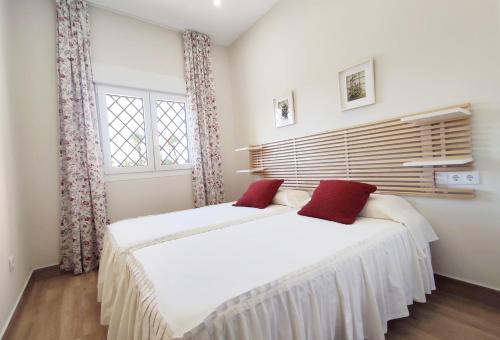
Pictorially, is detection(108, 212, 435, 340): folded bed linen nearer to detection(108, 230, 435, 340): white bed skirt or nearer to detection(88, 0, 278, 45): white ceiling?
detection(108, 230, 435, 340): white bed skirt

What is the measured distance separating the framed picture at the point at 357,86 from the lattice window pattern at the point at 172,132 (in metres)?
2.14

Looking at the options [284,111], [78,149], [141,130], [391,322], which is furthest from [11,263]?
[284,111]

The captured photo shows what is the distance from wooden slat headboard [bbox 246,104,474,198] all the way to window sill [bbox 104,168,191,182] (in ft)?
4.87

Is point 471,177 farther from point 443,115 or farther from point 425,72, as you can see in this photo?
point 425,72

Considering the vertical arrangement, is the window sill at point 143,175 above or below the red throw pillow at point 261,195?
above

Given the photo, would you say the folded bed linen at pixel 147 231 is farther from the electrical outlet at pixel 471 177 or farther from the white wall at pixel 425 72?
the electrical outlet at pixel 471 177

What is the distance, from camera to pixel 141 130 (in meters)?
2.99

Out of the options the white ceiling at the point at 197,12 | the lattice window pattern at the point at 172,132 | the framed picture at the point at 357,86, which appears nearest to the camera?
the framed picture at the point at 357,86

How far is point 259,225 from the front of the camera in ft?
5.70

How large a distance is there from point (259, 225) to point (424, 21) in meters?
1.86

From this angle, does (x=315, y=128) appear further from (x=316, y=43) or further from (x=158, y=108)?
(x=158, y=108)

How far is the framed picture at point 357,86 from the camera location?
192cm

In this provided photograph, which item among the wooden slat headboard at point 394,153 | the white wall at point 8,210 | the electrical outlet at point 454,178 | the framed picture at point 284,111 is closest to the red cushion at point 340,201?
the wooden slat headboard at point 394,153

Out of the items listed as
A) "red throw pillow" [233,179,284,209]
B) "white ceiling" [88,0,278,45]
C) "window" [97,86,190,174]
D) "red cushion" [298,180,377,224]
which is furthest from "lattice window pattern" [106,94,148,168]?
"red cushion" [298,180,377,224]
